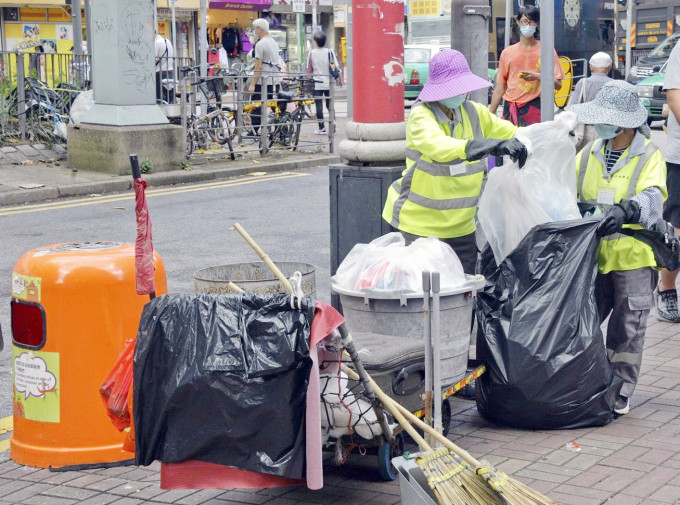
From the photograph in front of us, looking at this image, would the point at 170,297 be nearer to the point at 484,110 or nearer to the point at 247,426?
the point at 247,426

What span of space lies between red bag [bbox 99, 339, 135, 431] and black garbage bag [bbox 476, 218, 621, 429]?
1705mm

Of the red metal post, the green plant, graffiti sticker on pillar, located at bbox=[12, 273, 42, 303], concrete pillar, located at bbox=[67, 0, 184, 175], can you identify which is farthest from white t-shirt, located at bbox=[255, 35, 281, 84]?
graffiti sticker on pillar, located at bbox=[12, 273, 42, 303]

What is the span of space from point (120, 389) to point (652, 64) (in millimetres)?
19297

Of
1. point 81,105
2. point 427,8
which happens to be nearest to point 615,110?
point 81,105

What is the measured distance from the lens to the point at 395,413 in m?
3.67

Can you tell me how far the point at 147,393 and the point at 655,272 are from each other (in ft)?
8.59

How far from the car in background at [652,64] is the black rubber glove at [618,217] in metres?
16.9

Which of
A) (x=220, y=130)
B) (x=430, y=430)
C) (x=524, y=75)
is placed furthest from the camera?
(x=220, y=130)

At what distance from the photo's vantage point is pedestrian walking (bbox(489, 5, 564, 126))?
10.2 metres

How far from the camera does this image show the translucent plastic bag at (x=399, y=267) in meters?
4.43

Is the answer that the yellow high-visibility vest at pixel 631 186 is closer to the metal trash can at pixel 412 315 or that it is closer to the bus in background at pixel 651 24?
the metal trash can at pixel 412 315

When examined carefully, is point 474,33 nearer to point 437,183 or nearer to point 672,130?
point 672,130

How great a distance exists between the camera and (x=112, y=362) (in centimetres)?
426

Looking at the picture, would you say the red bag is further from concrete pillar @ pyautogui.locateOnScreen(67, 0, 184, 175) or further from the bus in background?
the bus in background
